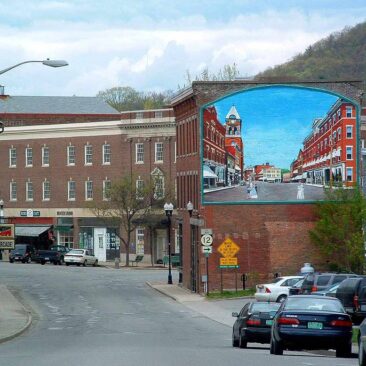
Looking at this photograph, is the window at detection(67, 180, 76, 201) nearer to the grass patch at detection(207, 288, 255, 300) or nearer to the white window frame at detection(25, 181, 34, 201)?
the white window frame at detection(25, 181, 34, 201)

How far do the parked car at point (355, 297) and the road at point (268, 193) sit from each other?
67.3 ft

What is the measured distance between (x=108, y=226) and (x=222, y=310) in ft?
153

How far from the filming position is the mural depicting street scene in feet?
172

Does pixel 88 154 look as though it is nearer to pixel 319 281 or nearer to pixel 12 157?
pixel 12 157

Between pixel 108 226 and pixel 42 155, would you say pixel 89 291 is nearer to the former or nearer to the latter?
pixel 108 226

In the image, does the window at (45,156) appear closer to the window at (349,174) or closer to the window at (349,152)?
the window at (349,174)

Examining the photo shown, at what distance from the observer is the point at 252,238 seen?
172 ft

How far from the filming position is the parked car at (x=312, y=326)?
22.1m

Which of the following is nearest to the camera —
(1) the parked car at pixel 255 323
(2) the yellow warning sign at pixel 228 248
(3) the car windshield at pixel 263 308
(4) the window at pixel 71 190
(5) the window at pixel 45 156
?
(1) the parked car at pixel 255 323

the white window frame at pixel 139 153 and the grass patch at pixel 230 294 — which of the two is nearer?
the grass patch at pixel 230 294

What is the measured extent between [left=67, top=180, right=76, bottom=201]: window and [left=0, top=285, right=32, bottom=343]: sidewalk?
136ft

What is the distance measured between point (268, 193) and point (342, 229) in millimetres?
4744

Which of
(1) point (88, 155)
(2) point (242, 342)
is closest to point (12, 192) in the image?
(1) point (88, 155)

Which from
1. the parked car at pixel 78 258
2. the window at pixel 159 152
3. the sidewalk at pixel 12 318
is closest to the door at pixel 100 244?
the parked car at pixel 78 258
